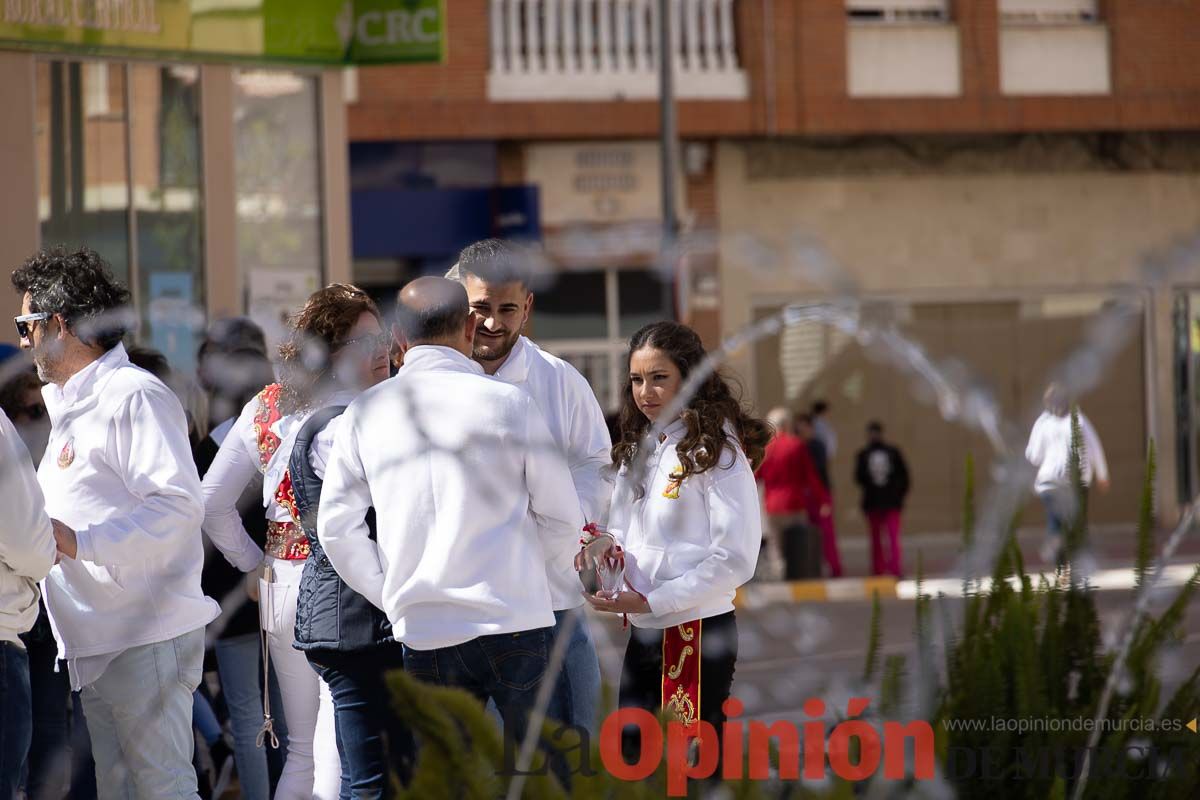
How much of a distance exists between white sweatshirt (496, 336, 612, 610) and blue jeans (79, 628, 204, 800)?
1126 millimetres

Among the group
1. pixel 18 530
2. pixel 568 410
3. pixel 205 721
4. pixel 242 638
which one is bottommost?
pixel 205 721

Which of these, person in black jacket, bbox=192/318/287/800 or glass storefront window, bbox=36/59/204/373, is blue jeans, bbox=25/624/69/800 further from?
glass storefront window, bbox=36/59/204/373

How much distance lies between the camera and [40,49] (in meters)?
10.4

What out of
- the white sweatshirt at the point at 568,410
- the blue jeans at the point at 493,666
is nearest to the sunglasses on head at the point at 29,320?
the white sweatshirt at the point at 568,410

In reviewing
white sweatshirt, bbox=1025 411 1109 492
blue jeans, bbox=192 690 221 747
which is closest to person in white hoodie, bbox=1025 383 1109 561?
white sweatshirt, bbox=1025 411 1109 492

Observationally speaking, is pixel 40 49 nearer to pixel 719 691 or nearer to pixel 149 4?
pixel 149 4

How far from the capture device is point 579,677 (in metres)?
4.90

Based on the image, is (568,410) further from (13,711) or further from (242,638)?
(13,711)

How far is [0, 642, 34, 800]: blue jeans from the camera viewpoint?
4562 mm

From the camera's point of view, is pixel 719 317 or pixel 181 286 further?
pixel 719 317

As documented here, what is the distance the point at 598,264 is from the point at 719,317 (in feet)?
5.00

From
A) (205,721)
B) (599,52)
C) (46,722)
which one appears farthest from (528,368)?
(599,52)

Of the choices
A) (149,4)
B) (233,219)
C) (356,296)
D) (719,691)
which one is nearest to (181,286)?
(233,219)

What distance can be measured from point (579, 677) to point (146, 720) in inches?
44.7
